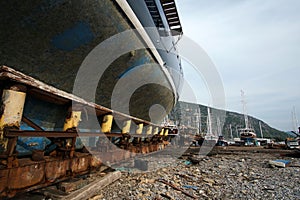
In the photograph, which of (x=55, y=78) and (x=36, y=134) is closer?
(x=36, y=134)

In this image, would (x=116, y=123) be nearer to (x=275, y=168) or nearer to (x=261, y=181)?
(x=261, y=181)

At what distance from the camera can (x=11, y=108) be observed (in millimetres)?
1376

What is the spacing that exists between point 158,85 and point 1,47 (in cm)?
306

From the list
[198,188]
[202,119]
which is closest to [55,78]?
[198,188]

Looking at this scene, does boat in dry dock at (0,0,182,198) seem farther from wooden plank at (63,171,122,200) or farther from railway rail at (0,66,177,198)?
wooden plank at (63,171,122,200)

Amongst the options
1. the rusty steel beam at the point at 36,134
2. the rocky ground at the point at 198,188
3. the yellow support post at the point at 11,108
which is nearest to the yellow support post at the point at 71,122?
the rusty steel beam at the point at 36,134

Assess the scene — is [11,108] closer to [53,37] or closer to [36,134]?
[36,134]

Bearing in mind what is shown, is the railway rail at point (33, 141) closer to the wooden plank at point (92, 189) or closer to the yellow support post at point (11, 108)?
the yellow support post at point (11, 108)

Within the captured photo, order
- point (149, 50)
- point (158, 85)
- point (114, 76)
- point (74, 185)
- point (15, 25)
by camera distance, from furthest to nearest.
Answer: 1. point (158, 85)
2. point (149, 50)
3. point (114, 76)
4. point (74, 185)
5. point (15, 25)

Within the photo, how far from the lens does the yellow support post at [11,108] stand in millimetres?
1315

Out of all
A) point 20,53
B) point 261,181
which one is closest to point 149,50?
point 20,53

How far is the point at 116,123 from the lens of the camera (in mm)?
3982

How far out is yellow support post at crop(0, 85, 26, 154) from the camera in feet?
4.32

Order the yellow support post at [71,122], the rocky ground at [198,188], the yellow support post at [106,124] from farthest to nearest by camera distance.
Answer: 1. the yellow support post at [106,124]
2. the rocky ground at [198,188]
3. the yellow support post at [71,122]
